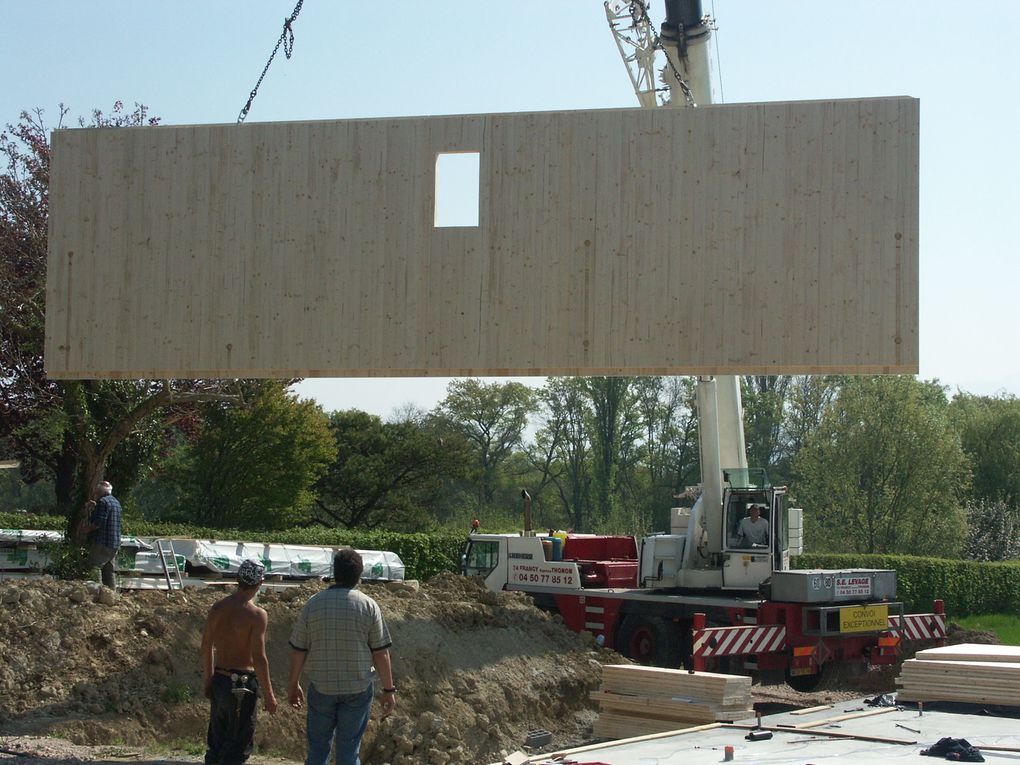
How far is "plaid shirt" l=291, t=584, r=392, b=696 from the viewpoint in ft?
23.7

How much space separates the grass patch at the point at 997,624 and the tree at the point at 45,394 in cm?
1839

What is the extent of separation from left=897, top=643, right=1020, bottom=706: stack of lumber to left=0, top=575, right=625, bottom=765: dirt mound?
15.4ft

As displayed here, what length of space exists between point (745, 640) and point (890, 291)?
560cm

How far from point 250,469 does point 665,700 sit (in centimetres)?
3058

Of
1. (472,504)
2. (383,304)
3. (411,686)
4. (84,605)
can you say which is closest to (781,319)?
(383,304)

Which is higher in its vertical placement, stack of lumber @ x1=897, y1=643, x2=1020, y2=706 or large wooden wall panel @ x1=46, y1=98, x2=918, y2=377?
large wooden wall panel @ x1=46, y1=98, x2=918, y2=377

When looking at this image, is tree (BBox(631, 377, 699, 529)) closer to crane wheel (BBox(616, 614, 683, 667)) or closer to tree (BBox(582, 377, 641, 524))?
tree (BBox(582, 377, 641, 524))

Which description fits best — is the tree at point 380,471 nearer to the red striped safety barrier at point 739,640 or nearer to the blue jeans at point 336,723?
the red striped safety barrier at point 739,640

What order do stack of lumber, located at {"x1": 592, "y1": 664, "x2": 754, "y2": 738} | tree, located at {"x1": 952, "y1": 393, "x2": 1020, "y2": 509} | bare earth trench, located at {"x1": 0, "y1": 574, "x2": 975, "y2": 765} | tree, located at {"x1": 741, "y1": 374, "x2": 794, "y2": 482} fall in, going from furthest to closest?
tree, located at {"x1": 741, "y1": 374, "x2": 794, "y2": 482} → tree, located at {"x1": 952, "y1": 393, "x2": 1020, "y2": 509} → bare earth trench, located at {"x1": 0, "y1": 574, "x2": 975, "y2": 765} → stack of lumber, located at {"x1": 592, "y1": 664, "x2": 754, "y2": 738}

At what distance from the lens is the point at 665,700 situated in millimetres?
11461

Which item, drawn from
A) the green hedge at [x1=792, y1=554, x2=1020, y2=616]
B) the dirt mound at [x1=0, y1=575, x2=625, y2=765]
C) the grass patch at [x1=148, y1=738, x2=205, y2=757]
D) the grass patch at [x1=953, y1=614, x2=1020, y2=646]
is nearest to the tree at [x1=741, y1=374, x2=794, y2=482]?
the green hedge at [x1=792, y1=554, x2=1020, y2=616]

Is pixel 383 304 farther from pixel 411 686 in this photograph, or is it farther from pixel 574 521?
pixel 574 521

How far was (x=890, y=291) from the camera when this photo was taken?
468 inches

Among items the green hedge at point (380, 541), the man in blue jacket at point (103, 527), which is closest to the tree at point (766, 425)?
the green hedge at point (380, 541)
